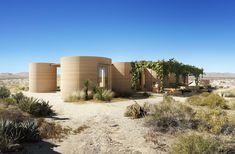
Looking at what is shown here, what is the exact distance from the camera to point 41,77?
23141mm

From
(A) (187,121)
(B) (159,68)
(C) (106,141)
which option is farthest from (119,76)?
(C) (106,141)

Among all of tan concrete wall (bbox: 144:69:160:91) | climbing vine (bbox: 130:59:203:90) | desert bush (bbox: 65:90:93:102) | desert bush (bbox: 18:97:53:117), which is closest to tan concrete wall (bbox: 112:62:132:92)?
climbing vine (bbox: 130:59:203:90)

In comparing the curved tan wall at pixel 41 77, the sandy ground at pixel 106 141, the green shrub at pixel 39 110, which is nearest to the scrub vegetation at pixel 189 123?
the sandy ground at pixel 106 141

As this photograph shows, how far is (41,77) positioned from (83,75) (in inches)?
398

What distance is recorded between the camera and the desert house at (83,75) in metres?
15.4

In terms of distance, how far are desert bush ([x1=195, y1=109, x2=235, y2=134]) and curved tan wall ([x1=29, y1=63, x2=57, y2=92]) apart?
1995 centimetres

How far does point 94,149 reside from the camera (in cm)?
528

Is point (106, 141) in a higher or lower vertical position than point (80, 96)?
lower

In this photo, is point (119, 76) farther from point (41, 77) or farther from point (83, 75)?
point (41, 77)

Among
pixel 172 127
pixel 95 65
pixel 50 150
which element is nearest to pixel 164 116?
pixel 172 127

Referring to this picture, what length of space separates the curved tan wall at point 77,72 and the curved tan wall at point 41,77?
8438 millimetres

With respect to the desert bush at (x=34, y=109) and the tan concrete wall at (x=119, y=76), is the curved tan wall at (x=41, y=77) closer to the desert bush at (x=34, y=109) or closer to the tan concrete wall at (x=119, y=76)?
the tan concrete wall at (x=119, y=76)

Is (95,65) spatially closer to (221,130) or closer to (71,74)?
(71,74)

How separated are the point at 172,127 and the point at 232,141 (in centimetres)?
187
